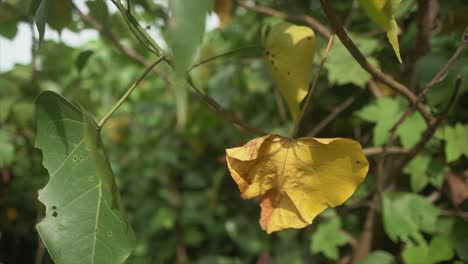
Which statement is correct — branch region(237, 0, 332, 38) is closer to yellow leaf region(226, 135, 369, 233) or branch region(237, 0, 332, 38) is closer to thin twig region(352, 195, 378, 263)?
thin twig region(352, 195, 378, 263)

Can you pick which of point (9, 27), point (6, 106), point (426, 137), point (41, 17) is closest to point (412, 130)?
point (426, 137)

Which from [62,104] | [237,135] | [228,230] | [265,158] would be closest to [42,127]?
[62,104]

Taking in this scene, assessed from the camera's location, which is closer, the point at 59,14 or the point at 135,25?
the point at 135,25

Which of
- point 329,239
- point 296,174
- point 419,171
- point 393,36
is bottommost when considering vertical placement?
point 329,239

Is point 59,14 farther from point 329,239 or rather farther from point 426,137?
point 329,239

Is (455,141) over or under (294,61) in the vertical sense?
under

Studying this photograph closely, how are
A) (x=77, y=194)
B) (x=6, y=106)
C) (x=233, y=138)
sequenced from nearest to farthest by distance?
(x=77, y=194) → (x=6, y=106) → (x=233, y=138)

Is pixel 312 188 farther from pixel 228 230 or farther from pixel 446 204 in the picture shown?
pixel 228 230

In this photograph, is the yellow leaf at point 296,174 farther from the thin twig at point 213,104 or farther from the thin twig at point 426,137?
the thin twig at point 426,137

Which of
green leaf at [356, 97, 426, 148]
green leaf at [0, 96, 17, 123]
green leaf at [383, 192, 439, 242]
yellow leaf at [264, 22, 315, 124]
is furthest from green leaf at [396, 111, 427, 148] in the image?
green leaf at [0, 96, 17, 123]
